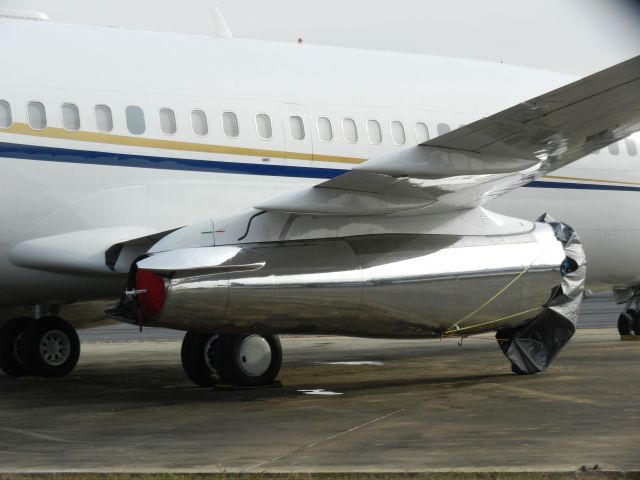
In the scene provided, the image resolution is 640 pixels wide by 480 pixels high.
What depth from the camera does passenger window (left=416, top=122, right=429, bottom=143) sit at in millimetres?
12461

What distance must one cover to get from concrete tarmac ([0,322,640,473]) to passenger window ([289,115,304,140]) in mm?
2734

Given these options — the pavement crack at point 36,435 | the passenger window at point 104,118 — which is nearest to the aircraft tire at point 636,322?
the passenger window at point 104,118

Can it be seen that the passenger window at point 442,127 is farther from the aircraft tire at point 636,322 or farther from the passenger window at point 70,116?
the aircraft tire at point 636,322

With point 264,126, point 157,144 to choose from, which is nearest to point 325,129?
point 264,126

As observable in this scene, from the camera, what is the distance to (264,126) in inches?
448

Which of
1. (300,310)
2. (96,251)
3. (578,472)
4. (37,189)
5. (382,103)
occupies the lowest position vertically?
(578,472)

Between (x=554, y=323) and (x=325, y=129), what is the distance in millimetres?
3259

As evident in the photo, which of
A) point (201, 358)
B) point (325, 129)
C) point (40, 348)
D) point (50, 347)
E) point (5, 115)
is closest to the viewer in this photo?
point (5, 115)

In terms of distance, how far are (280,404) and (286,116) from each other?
10.9ft

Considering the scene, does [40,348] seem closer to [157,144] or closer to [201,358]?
[201,358]

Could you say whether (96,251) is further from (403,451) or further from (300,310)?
(403,451)

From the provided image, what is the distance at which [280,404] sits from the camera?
32.4 feet

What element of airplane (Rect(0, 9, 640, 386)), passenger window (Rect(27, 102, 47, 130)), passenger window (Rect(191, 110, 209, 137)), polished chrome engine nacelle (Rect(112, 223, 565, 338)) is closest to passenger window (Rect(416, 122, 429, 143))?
airplane (Rect(0, 9, 640, 386))

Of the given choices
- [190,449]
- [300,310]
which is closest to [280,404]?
[300,310]
